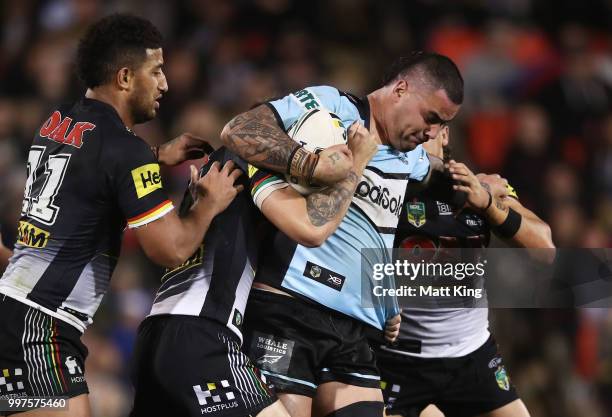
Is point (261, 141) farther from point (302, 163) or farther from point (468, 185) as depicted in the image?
point (468, 185)

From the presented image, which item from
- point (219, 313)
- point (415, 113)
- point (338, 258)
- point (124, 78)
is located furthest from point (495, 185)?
point (124, 78)

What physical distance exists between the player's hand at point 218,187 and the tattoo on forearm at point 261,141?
120 mm

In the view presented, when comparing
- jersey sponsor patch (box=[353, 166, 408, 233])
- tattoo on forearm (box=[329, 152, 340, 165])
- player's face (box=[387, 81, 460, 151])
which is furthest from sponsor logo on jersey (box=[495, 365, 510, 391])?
tattoo on forearm (box=[329, 152, 340, 165])

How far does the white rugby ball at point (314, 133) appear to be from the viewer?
418 centimetres

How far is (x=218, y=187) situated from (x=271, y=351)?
807 mm

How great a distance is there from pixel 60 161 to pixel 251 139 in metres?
0.81

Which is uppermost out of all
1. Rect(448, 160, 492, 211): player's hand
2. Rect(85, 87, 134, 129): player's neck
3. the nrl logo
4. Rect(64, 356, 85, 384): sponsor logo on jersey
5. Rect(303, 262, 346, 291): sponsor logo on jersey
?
Rect(85, 87, 134, 129): player's neck

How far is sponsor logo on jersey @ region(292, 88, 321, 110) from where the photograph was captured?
4.38m

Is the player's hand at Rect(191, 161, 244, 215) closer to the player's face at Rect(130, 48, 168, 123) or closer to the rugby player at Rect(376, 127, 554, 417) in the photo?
the player's face at Rect(130, 48, 168, 123)

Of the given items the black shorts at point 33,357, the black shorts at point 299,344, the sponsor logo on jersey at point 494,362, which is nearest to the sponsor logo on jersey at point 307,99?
the black shorts at point 299,344

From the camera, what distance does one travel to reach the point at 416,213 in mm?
5324

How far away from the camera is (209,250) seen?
4.22 metres

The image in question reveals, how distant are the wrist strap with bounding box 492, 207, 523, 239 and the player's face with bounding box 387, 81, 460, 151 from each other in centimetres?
86

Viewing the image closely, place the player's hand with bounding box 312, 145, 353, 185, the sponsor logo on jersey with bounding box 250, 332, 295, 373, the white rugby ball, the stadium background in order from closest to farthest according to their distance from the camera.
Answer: the player's hand with bounding box 312, 145, 353, 185
the white rugby ball
the sponsor logo on jersey with bounding box 250, 332, 295, 373
the stadium background
